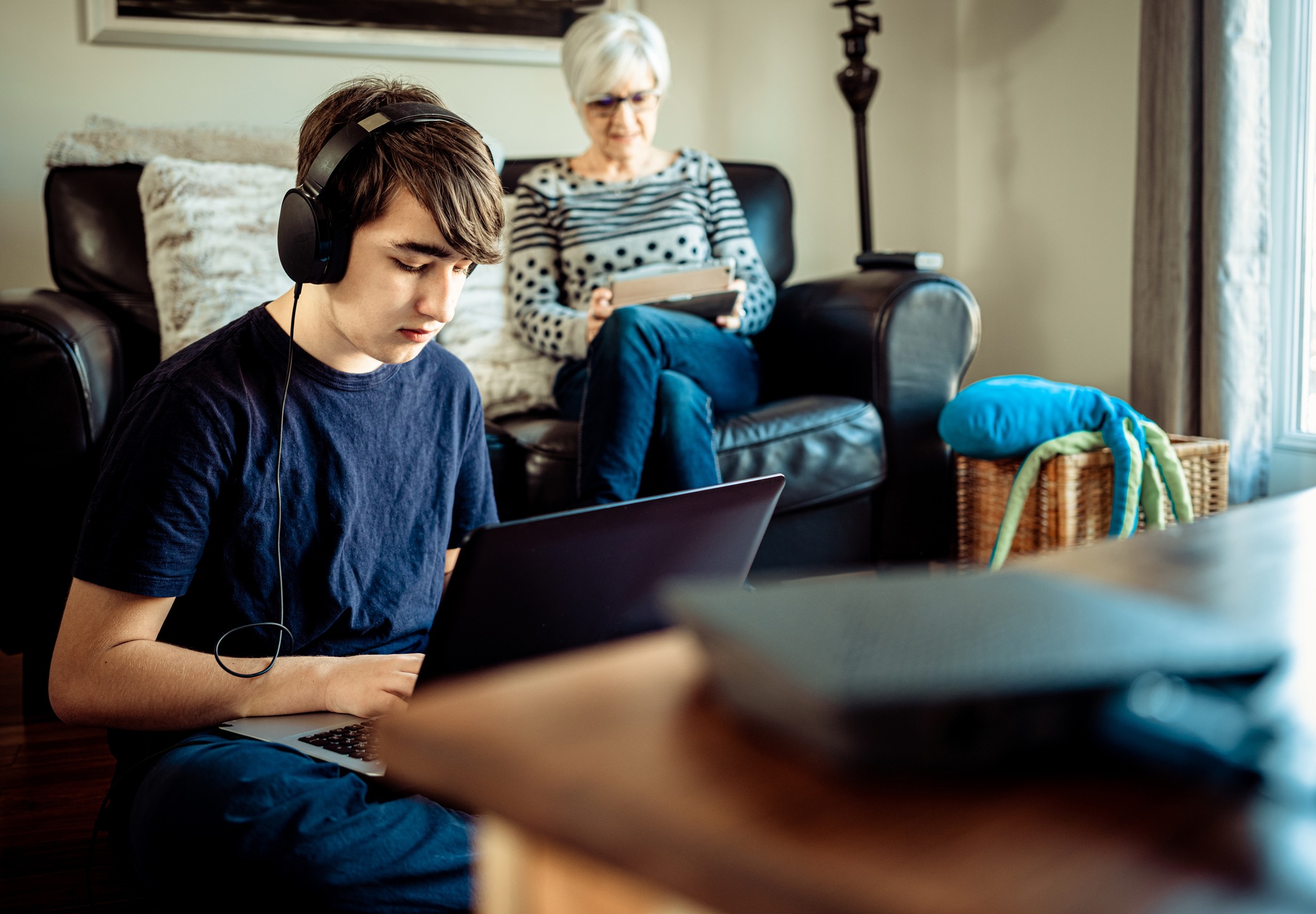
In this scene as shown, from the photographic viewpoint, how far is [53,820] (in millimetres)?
1358

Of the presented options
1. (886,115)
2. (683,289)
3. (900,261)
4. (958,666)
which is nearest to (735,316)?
(683,289)

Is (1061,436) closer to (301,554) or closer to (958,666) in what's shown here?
(301,554)

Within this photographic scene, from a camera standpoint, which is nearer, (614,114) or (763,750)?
(763,750)

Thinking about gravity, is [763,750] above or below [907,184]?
below

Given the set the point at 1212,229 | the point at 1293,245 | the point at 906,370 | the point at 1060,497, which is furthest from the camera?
the point at 1293,245

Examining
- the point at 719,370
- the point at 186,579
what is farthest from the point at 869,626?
the point at 719,370

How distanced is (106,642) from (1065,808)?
2.67 feet

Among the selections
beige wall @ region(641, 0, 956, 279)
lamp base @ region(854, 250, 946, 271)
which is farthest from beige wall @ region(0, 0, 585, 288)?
lamp base @ region(854, 250, 946, 271)

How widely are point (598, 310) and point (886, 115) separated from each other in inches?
66.7

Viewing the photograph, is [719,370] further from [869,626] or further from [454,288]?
[869,626]

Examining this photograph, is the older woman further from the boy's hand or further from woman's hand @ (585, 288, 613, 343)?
the boy's hand

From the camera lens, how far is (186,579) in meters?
0.91

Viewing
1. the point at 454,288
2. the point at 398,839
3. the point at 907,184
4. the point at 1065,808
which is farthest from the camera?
the point at 907,184

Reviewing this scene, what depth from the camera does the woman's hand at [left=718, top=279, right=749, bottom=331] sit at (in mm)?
2117
